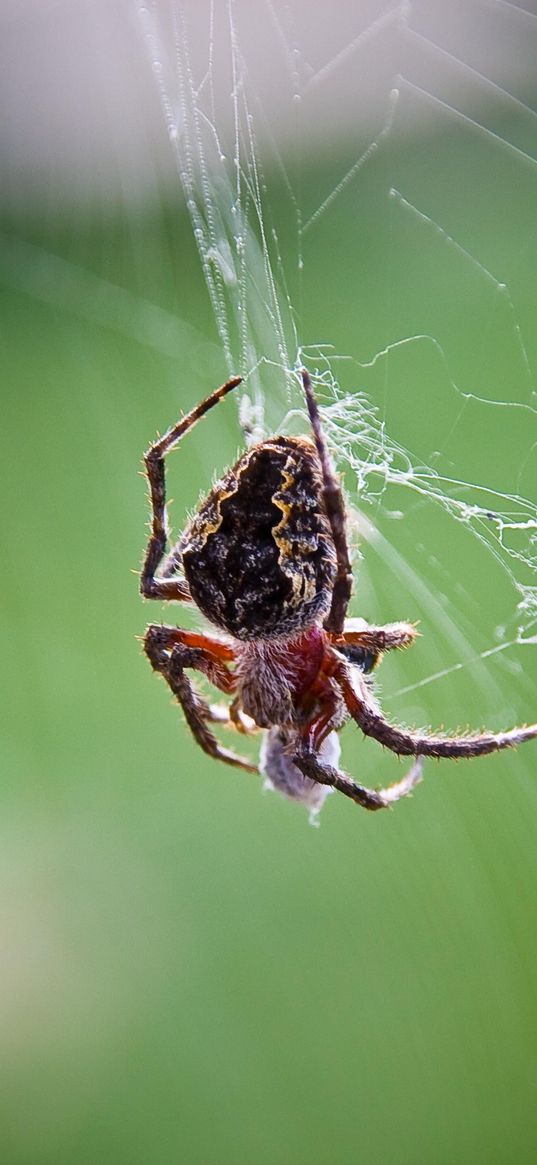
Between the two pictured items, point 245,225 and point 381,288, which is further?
point 381,288

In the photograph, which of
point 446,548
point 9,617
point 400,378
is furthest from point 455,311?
point 9,617

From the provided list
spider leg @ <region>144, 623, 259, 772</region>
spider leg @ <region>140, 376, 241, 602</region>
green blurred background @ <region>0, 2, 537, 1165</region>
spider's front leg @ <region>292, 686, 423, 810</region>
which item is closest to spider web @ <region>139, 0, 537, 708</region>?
green blurred background @ <region>0, 2, 537, 1165</region>

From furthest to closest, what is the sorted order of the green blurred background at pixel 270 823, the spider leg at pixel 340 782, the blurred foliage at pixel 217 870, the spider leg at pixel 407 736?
the blurred foliage at pixel 217 870
the green blurred background at pixel 270 823
the spider leg at pixel 340 782
the spider leg at pixel 407 736

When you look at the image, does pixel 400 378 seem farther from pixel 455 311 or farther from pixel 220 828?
pixel 220 828

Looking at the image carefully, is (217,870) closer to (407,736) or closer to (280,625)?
(407,736)

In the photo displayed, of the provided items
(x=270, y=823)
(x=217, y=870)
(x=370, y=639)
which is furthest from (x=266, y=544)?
(x=217, y=870)

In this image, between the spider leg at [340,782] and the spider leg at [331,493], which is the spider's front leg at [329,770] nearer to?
the spider leg at [340,782]

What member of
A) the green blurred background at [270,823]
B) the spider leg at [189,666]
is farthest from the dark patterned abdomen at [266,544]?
the green blurred background at [270,823]
